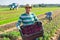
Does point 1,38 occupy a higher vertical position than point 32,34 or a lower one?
lower

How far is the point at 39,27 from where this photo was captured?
810cm

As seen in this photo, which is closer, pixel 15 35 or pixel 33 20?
pixel 33 20

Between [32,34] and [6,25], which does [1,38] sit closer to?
[32,34]

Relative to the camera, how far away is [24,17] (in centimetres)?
798

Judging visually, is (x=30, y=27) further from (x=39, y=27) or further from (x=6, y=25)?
(x=6, y=25)

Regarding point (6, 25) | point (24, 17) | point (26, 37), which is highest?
point (24, 17)

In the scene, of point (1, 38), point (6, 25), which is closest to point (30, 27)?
point (1, 38)

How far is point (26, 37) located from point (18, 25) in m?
0.39

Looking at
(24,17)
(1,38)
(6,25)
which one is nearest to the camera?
(24,17)

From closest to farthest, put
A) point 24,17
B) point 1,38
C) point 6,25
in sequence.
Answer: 1. point 24,17
2. point 1,38
3. point 6,25

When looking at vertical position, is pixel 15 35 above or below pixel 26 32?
below

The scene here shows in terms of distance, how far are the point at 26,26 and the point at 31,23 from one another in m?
0.16

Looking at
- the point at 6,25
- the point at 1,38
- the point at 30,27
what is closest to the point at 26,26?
the point at 30,27

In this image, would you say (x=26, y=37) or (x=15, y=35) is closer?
(x=26, y=37)
